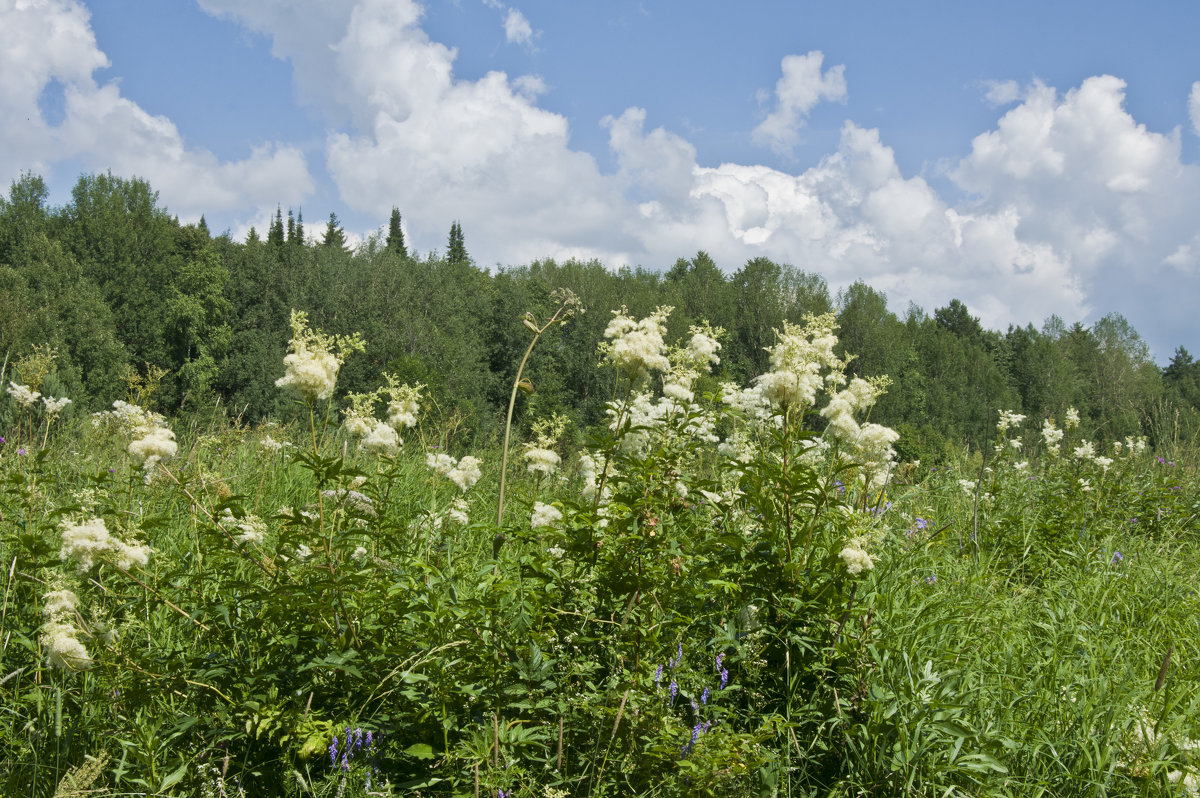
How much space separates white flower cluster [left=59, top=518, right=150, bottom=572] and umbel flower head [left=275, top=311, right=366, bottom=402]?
671 millimetres

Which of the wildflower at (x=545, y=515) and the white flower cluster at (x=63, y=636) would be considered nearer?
the white flower cluster at (x=63, y=636)

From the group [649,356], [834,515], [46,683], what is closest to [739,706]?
[834,515]

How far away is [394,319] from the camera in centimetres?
4606

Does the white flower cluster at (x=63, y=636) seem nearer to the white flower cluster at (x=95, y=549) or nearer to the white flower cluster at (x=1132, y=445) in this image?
the white flower cluster at (x=95, y=549)

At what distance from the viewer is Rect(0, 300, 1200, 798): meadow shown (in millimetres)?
2043

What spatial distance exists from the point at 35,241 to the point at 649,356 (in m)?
59.4

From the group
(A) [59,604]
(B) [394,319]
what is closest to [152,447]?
(A) [59,604]

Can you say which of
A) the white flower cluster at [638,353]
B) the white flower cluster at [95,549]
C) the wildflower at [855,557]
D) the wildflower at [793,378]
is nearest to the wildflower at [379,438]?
the white flower cluster at [95,549]

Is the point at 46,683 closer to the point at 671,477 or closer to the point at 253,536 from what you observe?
the point at 253,536

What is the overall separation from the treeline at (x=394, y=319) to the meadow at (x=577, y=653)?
3112 cm

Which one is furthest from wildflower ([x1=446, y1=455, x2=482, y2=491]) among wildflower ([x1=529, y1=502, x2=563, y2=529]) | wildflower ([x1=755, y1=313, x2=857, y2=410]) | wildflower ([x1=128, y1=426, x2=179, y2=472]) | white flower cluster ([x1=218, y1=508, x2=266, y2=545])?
wildflower ([x1=755, y1=313, x2=857, y2=410])

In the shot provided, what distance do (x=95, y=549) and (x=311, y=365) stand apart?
33.8 inches

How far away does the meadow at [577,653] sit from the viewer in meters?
2.04

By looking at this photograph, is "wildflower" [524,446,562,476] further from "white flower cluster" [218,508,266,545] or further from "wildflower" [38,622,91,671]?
"wildflower" [38,622,91,671]
